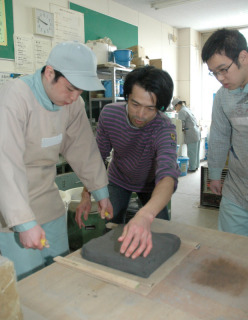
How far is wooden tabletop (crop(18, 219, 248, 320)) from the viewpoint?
78 cm

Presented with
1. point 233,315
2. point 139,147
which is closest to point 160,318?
point 233,315

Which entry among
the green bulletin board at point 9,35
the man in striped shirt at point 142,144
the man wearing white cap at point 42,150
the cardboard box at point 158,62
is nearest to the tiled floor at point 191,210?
the man in striped shirt at point 142,144

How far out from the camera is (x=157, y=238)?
3.61ft

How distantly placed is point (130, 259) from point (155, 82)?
0.77 m

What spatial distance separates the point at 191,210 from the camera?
11.9 feet

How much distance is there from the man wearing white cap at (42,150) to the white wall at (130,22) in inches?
77.7

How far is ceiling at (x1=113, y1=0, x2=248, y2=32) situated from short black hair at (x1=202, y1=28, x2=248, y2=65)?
3508mm

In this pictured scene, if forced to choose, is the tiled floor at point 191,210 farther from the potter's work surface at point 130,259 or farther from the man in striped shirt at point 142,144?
the potter's work surface at point 130,259

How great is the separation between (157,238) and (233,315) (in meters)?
0.38

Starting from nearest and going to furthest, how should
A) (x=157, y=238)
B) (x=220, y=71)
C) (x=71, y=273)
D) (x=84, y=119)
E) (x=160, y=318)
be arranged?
(x=160, y=318), (x=71, y=273), (x=157, y=238), (x=220, y=71), (x=84, y=119)

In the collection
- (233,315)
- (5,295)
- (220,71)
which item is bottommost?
(233,315)

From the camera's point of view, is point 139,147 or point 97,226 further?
point 97,226

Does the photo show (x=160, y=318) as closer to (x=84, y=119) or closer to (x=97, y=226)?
(x=84, y=119)

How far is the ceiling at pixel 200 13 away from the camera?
460 cm
